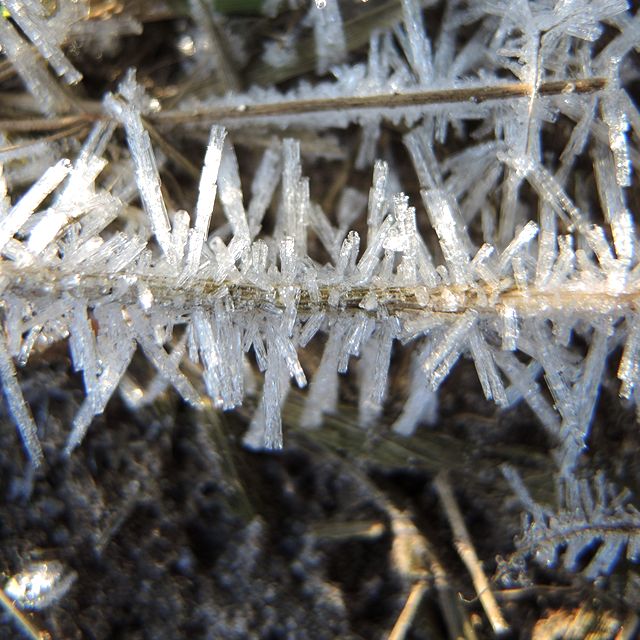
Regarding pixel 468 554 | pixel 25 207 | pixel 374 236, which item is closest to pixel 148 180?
pixel 25 207

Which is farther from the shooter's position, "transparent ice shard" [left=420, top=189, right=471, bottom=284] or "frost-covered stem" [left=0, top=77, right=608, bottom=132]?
"frost-covered stem" [left=0, top=77, right=608, bottom=132]

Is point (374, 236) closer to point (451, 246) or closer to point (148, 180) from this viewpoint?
point (451, 246)

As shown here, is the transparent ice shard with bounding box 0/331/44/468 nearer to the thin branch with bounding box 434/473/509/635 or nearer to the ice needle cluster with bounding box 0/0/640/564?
the ice needle cluster with bounding box 0/0/640/564

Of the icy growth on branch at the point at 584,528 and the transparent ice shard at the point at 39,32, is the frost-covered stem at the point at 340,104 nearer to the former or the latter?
the transparent ice shard at the point at 39,32

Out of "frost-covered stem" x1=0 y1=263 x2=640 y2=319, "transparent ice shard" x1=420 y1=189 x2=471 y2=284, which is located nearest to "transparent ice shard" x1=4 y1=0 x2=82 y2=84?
"frost-covered stem" x1=0 y1=263 x2=640 y2=319

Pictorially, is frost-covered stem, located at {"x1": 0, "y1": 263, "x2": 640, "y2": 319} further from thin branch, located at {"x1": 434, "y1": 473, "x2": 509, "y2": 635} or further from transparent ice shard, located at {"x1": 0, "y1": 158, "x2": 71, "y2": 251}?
thin branch, located at {"x1": 434, "y1": 473, "x2": 509, "y2": 635}

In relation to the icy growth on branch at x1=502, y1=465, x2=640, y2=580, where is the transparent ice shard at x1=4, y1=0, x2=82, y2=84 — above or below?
above

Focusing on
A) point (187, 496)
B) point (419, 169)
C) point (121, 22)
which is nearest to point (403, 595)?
point (187, 496)

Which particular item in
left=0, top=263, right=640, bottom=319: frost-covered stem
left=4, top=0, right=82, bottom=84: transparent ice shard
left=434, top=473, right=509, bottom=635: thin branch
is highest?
left=4, top=0, right=82, bottom=84: transparent ice shard

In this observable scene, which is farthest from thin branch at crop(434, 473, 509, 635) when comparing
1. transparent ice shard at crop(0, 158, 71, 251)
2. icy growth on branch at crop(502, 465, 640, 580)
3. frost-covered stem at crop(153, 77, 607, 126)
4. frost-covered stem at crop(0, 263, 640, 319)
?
transparent ice shard at crop(0, 158, 71, 251)
